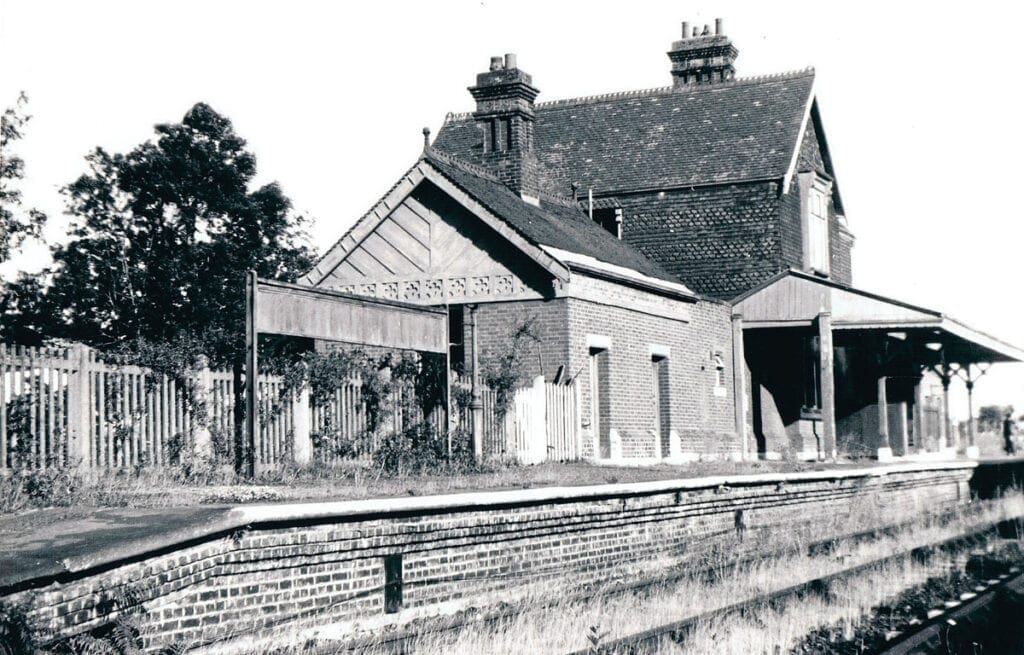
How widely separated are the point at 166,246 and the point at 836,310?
20474 mm

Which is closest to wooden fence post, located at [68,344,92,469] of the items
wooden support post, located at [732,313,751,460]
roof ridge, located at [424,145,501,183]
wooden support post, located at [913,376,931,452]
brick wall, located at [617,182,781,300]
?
roof ridge, located at [424,145,501,183]

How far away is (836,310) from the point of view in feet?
81.7

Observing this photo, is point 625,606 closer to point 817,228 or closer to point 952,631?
point 952,631

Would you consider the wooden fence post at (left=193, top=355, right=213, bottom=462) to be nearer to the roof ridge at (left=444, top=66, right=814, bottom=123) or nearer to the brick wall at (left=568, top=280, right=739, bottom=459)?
the brick wall at (left=568, top=280, right=739, bottom=459)

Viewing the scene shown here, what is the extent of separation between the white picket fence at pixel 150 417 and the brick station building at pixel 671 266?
348 centimetres

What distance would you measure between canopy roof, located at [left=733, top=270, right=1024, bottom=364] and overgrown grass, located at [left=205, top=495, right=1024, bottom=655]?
9096 mm

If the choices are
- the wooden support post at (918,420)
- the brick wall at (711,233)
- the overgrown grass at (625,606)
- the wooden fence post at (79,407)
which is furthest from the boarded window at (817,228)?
the wooden fence post at (79,407)

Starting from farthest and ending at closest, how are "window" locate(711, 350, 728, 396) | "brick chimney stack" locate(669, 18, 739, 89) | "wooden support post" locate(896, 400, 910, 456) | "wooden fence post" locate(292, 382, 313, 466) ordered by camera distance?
"brick chimney stack" locate(669, 18, 739, 89) → "wooden support post" locate(896, 400, 910, 456) → "window" locate(711, 350, 728, 396) → "wooden fence post" locate(292, 382, 313, 466)

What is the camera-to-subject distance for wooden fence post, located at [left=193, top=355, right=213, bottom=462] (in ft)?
44.0

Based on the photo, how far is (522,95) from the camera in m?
24.0

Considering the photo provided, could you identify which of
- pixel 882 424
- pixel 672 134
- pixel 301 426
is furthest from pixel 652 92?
pixel 301 426

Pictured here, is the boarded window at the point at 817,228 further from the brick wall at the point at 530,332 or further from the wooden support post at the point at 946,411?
the brick wall at the point at 530,332

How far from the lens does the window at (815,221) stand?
28.6m

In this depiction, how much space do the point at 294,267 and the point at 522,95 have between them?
16.5m
